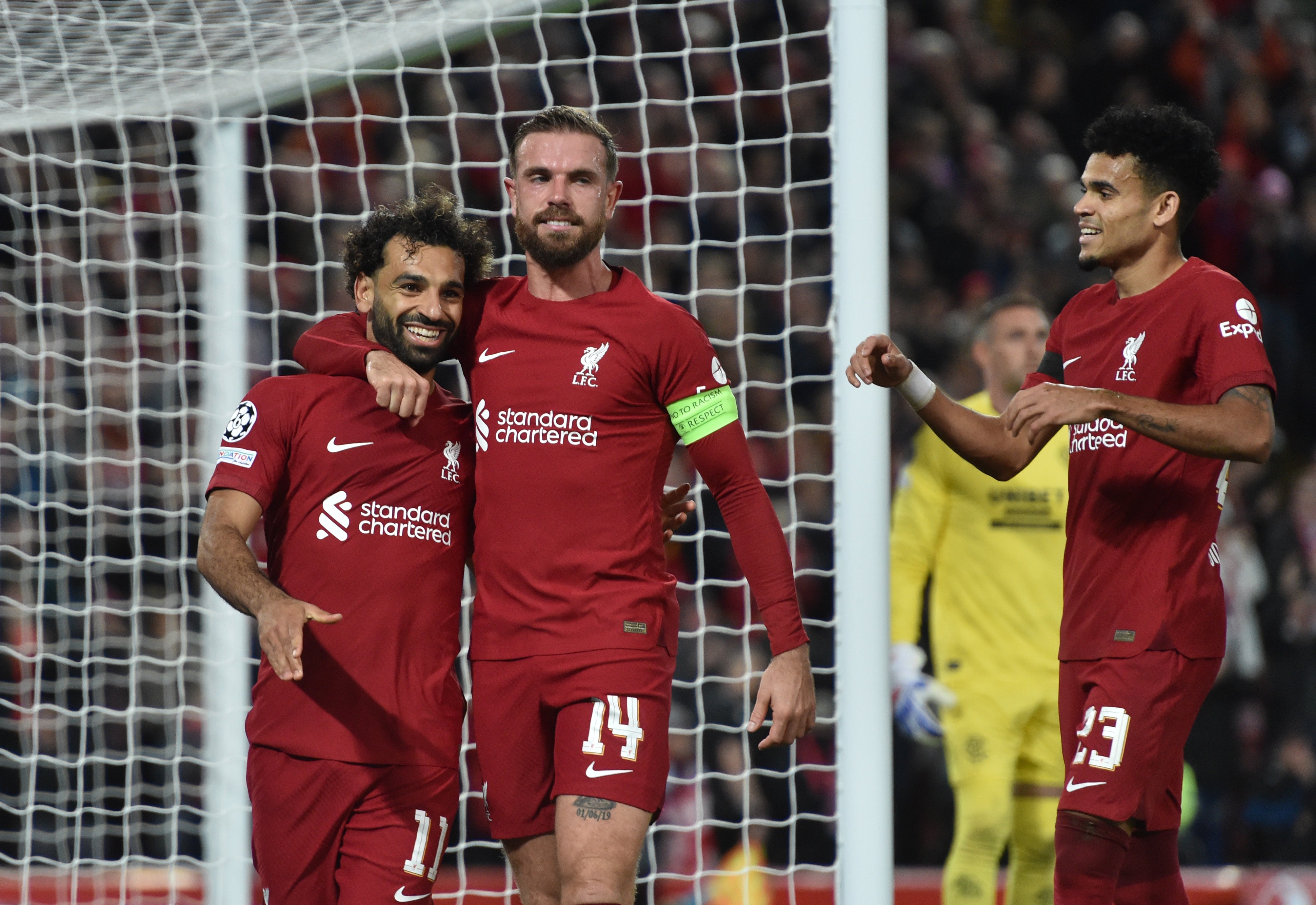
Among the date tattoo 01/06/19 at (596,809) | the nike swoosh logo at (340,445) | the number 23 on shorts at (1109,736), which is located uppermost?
the nike swoosh logo at (340,445)

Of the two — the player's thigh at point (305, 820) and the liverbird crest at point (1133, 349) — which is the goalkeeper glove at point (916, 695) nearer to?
the liverbird crest at point (1133, 349)

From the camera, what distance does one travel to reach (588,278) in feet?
12.0

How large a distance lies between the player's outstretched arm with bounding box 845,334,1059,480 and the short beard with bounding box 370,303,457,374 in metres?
0.98

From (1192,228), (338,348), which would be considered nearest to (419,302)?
(338,348)

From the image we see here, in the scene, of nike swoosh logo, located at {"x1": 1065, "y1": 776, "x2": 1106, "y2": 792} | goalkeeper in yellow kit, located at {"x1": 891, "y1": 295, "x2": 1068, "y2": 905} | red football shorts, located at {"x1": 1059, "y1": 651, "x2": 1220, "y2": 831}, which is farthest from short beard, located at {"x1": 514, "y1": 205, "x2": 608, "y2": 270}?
goalkeeper in yellow kit, located at {"x1": 891, "y1": 295, "x2": 1068, "y2": 905}

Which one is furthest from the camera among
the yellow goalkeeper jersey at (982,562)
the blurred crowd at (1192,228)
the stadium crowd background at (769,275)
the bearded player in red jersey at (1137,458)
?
the blurred crowd at (1192,228)

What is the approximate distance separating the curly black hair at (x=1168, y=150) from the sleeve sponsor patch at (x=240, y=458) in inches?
86.5

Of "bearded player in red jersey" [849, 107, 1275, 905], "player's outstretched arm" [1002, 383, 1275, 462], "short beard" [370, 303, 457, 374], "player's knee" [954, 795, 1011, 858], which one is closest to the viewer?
"player's outstretched arm" [1002, 383, 1275, 462]

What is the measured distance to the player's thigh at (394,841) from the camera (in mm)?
3389

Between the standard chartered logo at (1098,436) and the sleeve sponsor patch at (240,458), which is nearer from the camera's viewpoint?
the sleeve sponsor patch at (240,458)

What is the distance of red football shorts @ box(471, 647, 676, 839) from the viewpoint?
3.39 meters

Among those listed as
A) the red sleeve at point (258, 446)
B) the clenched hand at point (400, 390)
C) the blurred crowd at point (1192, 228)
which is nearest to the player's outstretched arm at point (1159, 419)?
the clenched hand at point (400, 390)

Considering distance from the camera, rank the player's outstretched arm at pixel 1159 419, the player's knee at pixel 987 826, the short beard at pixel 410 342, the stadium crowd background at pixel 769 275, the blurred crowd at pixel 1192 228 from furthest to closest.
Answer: the blurred crowd at pixel 1192 228, the stadium crowd background at pixel 769 275, the player's knee at pixel 987 826, the short beard at pixel 410 342, the player's outstretched arm at pixel 1159 419

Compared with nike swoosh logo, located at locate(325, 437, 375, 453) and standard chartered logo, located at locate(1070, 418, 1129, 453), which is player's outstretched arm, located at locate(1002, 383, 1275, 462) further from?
nike swoosh logo, located at locate(325, 437, 375, 453)
